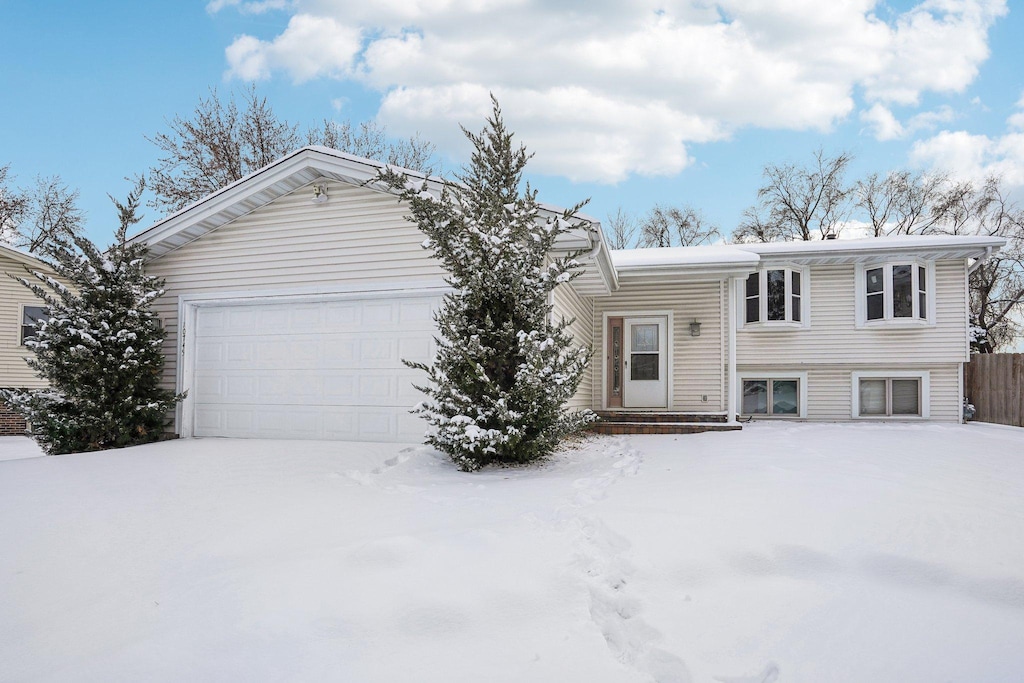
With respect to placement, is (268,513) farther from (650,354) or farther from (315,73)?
(315,73)

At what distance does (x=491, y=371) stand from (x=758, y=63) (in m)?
14.1

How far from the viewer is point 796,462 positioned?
19.2 ft

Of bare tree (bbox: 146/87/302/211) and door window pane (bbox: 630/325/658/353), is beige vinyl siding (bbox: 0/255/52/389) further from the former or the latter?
door window pane (bbox: 630/325/658/353)

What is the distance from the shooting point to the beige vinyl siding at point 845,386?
505 inches

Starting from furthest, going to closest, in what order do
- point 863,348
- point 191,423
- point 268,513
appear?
point 863,348 < point 191,423 < point 268,513

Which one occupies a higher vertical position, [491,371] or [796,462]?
[491,371]

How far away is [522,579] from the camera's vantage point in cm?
307

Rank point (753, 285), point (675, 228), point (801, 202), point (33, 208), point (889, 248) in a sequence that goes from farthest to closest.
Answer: point (675, 228) < point (801, 202) < point (33, 208) < point (753, 285) < point (889, 248)

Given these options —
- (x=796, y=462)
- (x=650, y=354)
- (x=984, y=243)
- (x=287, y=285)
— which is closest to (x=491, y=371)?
(x=796, y=462)

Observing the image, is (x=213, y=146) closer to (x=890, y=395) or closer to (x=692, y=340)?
(x=692, y=340)

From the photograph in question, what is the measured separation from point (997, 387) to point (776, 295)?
513cm

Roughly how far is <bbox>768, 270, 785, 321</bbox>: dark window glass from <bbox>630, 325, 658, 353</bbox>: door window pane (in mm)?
3553

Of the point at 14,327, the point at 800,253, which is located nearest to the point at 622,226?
the point at 800,253

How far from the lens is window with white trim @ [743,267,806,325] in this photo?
13.3 metres
